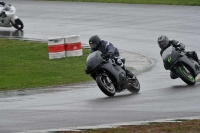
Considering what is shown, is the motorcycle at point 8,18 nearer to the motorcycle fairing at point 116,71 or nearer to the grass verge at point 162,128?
the motorcycle fairing at point 116,71

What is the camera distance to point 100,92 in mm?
18078

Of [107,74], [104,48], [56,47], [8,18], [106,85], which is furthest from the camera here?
[8,18]

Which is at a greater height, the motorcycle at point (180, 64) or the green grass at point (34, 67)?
the motorcycle at point (180, 64)

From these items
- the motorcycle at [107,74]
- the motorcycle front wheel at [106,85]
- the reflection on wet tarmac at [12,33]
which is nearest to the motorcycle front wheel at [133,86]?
the motorcycle at [107,74]

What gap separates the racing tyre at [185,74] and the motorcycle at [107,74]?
1381mm

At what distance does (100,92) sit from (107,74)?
105cm

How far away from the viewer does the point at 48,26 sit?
35281 mm

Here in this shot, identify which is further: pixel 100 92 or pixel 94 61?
pixel 100 92

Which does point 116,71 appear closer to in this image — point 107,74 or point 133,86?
point 107,74

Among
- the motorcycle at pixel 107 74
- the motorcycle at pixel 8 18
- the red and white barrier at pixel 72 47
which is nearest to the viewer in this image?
the motorcycle at pixel 107 74

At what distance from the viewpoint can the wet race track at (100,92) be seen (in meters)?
13.2

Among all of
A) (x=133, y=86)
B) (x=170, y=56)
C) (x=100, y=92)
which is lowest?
(x=100, y=92)

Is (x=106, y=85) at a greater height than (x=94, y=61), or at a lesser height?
lesser

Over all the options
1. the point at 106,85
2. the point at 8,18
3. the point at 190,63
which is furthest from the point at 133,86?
the point at 8,18
